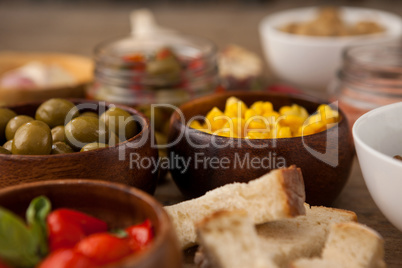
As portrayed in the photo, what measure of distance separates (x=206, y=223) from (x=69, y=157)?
323 mm

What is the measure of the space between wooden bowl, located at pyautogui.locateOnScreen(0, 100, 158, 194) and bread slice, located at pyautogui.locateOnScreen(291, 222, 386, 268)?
421 millimetres

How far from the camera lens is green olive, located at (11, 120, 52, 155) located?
105 cm

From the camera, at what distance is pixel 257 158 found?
1094 millimetres

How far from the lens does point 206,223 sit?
874 millimetres

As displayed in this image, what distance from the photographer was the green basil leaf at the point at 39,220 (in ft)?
2.53

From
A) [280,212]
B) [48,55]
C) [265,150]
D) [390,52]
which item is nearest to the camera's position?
[280,212]

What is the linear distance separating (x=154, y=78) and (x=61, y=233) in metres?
0.93

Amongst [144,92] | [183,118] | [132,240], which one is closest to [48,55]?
[144,92]

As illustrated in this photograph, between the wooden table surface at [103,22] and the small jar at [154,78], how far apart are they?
84 cm

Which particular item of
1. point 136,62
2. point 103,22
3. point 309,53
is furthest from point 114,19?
point 136,62

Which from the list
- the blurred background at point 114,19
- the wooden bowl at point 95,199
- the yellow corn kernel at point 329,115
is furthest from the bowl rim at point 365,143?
the blurred background at point 114,19

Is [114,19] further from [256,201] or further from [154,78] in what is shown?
[256,201]

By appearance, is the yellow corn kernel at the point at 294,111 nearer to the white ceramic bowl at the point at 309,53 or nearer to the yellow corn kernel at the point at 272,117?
the yellow corn kernel at the point at 272,117

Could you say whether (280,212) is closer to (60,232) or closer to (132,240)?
(132,240)
